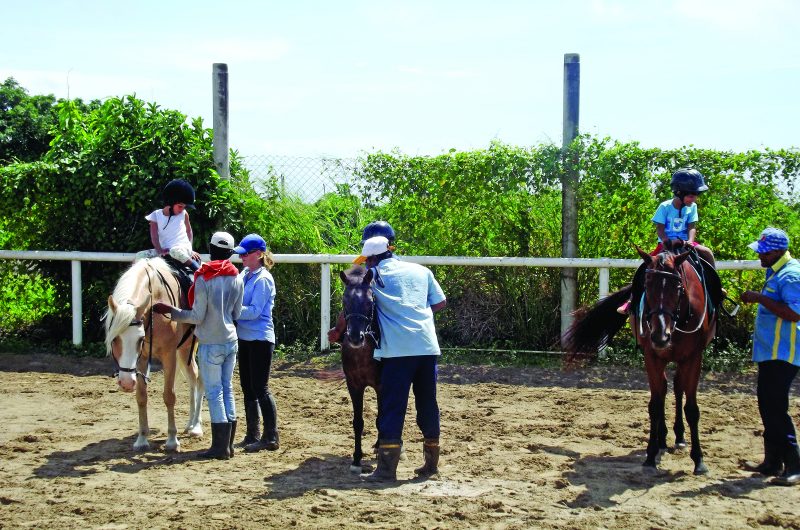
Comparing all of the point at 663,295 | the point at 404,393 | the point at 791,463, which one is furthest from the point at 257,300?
the point at 791,463

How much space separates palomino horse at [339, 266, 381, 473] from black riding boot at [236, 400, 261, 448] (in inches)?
41.9

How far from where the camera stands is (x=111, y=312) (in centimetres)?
660

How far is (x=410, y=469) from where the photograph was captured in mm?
6680

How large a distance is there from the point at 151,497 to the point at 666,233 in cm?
494

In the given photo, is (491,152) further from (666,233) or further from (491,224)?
(666,233)

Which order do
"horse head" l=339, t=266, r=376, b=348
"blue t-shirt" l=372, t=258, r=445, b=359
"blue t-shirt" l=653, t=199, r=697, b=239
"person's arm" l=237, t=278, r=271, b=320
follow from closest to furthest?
"horse head" l=339, t=266, r=376, b=348 → "blue t-shirt" l=372, t=258, r=445, b=359 → "person's arm" l=237, t=278, r=271, b=320 → "blue t-shirt" l=653, t=199, r=697, b=239

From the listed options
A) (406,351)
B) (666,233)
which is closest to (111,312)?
(406,351)

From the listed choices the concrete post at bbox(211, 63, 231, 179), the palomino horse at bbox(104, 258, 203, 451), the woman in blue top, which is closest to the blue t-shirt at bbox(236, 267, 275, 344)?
the woman in blue top

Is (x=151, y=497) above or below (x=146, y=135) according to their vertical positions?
below

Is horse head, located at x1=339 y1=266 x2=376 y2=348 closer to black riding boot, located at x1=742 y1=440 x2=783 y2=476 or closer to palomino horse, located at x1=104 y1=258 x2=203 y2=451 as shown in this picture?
palomino horse, located at x1=104 y1=258 x2=203 y2=451

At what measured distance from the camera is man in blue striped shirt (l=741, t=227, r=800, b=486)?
637cm

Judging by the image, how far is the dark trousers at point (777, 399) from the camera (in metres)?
6.45

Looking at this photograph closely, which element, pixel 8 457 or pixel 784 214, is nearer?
pixel 8 457

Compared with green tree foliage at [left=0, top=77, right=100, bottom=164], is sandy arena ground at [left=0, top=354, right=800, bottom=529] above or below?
below
